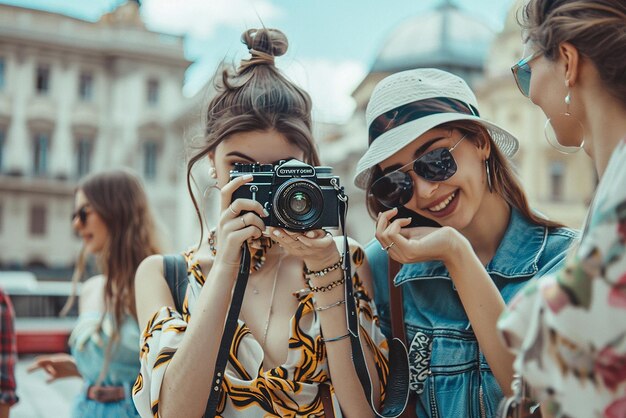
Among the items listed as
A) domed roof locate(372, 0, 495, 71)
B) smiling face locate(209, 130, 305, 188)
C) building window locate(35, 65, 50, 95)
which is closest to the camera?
smiling face locate(209, 130, 305, 188)

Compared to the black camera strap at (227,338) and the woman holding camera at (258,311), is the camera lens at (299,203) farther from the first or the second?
the black camera strap at (227,338)

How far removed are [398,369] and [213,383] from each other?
536mm

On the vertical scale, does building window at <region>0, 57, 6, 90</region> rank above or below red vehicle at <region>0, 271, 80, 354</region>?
above

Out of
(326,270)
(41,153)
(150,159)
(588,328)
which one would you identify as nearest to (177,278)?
(326,270)

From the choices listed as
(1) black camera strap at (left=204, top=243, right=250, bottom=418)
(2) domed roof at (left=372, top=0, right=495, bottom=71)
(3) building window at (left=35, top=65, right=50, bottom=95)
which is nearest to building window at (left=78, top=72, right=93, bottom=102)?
(3) building window at (left=35, top=65, right=50, bottom=95)

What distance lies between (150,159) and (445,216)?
97.3 feet

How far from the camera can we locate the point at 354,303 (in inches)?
72.6

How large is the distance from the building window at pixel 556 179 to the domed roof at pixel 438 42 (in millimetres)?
8558

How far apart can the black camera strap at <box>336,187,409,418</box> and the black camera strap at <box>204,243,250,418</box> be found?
297mm

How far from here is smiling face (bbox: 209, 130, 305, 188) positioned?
201 centimetres

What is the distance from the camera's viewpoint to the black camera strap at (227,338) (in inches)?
68.8

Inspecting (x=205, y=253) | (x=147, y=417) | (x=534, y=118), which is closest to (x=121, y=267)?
(x=205, y=253)

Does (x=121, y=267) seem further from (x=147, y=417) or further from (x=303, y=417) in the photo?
(x=303, y=417)

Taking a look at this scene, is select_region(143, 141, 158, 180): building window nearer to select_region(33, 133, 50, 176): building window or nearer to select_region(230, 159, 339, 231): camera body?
select_region(33, 133, 50, 176): building window
